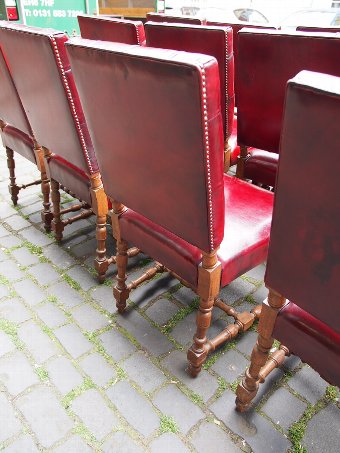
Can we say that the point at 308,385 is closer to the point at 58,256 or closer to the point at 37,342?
the point at 37,342

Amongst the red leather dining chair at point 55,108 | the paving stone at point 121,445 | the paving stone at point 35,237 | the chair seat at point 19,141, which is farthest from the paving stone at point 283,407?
the chair seat at point 19,141

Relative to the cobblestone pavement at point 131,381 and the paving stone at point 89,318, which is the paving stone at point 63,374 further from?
the paving stone at point 89,318

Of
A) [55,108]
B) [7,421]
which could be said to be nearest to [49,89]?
[55,108]

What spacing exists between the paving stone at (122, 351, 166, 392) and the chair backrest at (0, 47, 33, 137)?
4.20 feet

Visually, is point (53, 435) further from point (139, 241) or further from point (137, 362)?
point (139, 241)

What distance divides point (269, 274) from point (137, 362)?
777mm

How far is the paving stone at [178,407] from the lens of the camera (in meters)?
1.29

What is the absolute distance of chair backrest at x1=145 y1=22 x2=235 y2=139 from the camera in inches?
58.0

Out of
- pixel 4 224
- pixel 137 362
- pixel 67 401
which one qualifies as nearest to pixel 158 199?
pixel 137 362

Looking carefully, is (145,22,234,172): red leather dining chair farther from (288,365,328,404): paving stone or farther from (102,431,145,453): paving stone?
(102,431,145,453): paving stone

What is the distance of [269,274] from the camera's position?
3.27 ft

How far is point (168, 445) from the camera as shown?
122cm

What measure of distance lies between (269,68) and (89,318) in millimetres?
1338

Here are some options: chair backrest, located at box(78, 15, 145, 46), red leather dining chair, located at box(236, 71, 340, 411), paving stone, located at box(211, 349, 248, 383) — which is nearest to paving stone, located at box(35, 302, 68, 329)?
paving stone, located at box(211, 349, 248, 383)
